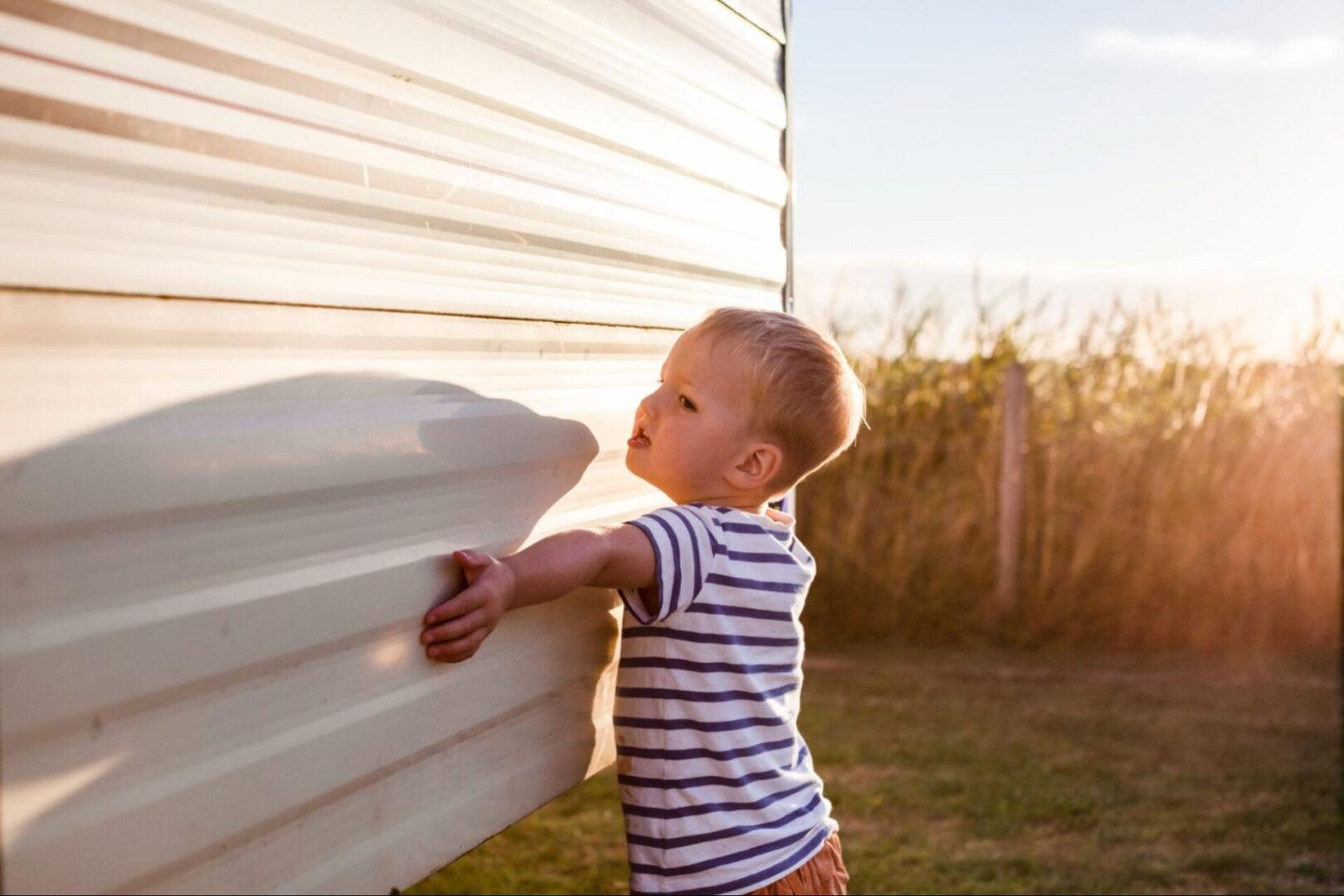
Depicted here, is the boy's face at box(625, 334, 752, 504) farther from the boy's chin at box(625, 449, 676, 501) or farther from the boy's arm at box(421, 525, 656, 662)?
the boy's arm at box(421, 525, 656, 662)

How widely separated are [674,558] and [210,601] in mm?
885

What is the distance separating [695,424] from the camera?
241 cm

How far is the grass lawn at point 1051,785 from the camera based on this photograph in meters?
4.36

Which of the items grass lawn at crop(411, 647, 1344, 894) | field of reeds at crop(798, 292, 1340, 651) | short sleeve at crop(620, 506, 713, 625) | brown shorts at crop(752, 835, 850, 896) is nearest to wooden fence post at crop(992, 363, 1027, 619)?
field of reeds at crop(798, 292, 1340, 651)

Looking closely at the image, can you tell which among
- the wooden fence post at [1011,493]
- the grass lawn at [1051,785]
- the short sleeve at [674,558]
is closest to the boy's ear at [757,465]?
the short sleeve at [674,558]

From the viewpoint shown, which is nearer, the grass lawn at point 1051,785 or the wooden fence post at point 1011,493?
the grass lawn at point 1051,785

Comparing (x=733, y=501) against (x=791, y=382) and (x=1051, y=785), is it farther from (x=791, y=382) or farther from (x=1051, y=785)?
(x=1051, y=785)

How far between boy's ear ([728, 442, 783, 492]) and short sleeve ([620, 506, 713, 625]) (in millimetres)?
142

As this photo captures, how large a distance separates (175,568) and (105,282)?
12.8 inches

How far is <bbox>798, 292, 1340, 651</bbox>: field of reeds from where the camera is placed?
782 centimetres

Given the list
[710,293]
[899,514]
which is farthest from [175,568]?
[899,514]

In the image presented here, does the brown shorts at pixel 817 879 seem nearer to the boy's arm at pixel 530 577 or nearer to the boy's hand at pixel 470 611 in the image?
the boy's arm at pixel 530 577

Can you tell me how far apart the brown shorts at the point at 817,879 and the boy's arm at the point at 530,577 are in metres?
0.58

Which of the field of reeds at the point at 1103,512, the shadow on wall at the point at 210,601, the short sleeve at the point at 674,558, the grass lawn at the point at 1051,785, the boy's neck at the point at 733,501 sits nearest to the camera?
the shadow on wall at the point at 210,601
